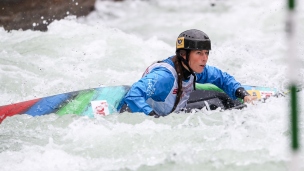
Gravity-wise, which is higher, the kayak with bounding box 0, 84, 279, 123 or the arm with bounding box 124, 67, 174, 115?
the arm with bounding box 124, 67, 174, 115

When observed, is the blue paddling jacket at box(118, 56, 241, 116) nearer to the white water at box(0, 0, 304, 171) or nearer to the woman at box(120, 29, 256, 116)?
the woman at box(120, 29, 256, 116)

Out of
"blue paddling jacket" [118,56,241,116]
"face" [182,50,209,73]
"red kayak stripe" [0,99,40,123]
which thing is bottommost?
"red kayak stripe" [0,99,40,123]

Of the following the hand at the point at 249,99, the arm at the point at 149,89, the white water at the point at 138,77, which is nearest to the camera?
the white water at the point at 138,77

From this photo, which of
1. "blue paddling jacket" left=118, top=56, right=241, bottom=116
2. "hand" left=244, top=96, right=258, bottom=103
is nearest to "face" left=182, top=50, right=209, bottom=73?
"blue paddling jacket" left=118, top=56, right=241, bottom=116

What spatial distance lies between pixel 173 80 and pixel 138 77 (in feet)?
7.40

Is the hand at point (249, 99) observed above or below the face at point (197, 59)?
below

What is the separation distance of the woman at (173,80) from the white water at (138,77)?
0.16 metres

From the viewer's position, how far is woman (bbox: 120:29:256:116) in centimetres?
404

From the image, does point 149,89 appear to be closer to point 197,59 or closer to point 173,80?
point 173,80

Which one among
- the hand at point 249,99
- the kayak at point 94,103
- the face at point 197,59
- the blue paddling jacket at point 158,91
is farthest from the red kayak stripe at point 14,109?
the hand at point 249,99

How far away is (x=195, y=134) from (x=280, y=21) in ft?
19.4

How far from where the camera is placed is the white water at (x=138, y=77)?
334 centimetres

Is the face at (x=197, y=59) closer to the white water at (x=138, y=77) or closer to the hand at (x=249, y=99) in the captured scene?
the white water at (x=138, y=77)

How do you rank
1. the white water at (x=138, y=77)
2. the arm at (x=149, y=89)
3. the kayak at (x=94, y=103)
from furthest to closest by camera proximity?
1. the kayak at (x=94, y=103)
2. the arm at (x=149, y=89)
3. the white water at (x=138, y=77)
